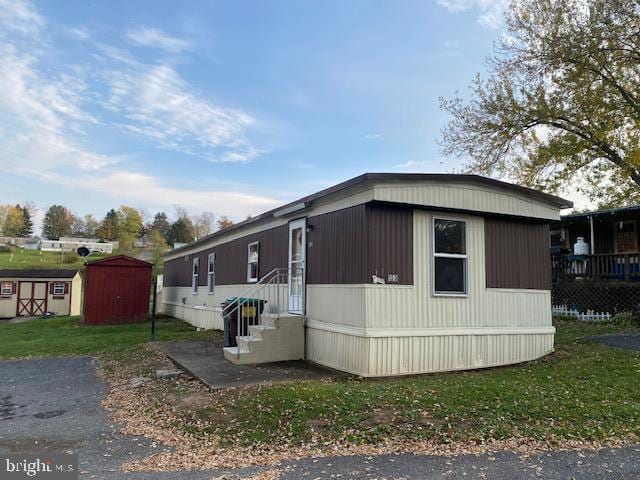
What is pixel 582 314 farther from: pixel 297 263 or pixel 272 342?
pixel 272 342

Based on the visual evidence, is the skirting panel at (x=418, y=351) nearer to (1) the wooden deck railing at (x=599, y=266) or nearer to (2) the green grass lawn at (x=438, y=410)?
(2) the green grass lawn at (x=438, y=410)

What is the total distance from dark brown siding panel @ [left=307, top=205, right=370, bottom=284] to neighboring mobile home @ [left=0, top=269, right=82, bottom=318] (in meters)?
24.7

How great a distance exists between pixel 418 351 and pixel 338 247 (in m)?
2.14

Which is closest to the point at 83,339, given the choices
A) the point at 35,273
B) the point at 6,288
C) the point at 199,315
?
the point at 199,315

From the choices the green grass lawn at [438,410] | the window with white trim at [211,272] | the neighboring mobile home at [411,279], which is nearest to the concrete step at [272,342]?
the neighboring mobile home at [411,279]

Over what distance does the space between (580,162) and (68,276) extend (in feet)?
92.7

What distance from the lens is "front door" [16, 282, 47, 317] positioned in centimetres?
2645

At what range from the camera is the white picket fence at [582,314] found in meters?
12.2

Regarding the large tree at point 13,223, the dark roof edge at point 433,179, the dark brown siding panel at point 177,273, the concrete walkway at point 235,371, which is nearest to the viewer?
the concrete walkway at point 235,371

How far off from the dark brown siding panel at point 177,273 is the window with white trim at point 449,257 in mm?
13752

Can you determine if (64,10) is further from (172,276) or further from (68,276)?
(68,276)

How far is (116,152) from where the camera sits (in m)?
18.2

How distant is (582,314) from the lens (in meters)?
12.8

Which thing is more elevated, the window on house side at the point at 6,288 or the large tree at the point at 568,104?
the large tree at the point at 568,104
